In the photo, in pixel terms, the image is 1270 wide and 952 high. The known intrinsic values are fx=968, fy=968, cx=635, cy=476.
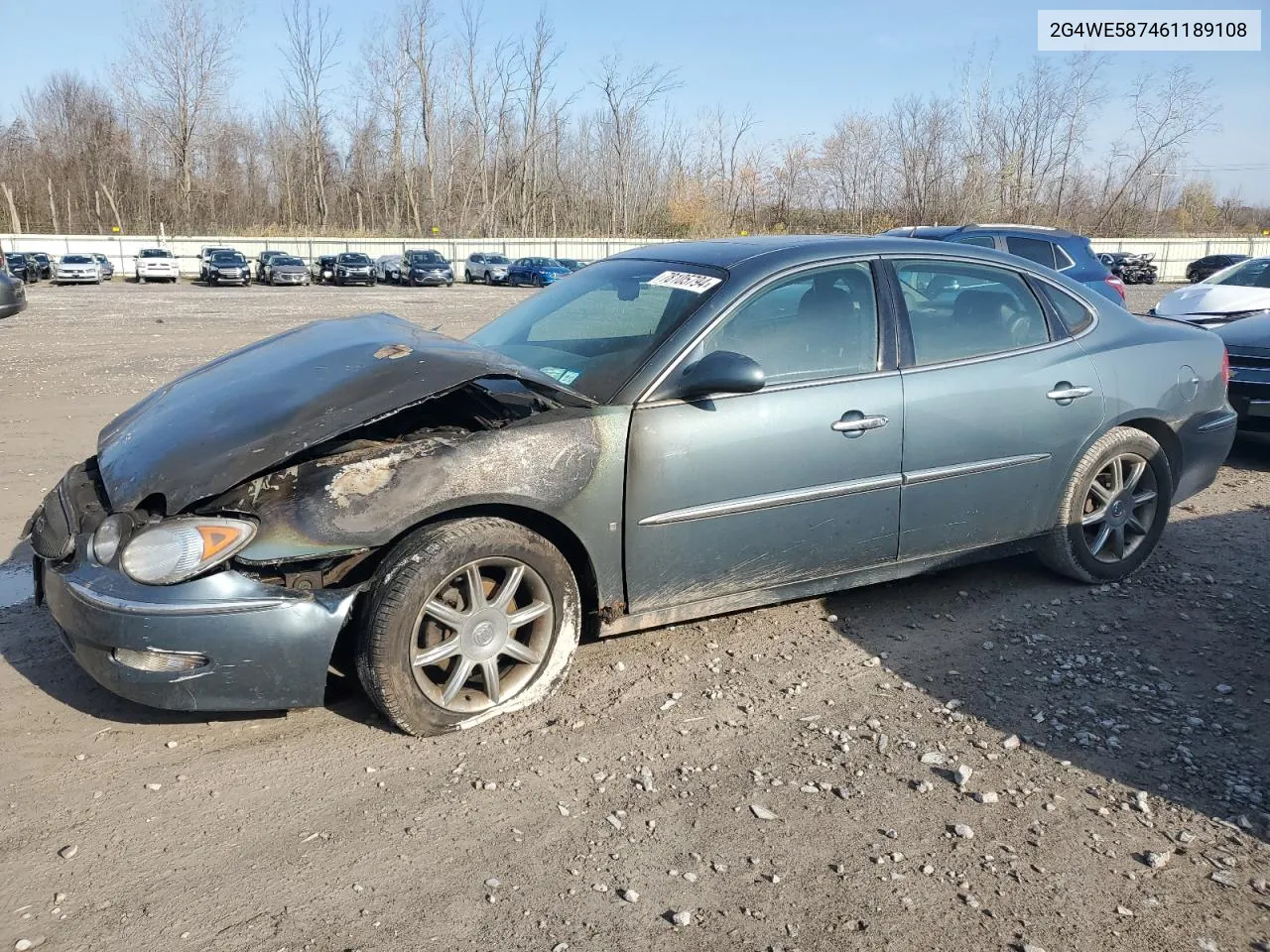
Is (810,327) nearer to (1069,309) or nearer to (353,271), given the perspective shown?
(1069,309)

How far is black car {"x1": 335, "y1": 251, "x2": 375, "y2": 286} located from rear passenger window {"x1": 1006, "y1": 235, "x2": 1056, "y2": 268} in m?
35.3

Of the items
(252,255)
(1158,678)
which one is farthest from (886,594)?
(252,255)

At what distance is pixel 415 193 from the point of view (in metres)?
69.8

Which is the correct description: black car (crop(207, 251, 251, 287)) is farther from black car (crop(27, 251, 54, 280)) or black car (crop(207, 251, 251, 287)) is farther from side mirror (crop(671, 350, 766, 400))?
side mirror (crop(671, 350, 766, 400))

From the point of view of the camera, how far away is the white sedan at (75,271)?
38281mm

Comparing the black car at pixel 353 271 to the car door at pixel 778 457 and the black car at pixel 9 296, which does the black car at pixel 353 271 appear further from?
the car door at pixel 778 457

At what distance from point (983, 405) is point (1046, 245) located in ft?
25.3

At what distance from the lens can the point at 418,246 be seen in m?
55.8

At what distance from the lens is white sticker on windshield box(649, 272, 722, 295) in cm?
387

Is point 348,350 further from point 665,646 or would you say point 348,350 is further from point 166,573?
point 665,646

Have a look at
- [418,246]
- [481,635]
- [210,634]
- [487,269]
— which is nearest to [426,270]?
[487,269]

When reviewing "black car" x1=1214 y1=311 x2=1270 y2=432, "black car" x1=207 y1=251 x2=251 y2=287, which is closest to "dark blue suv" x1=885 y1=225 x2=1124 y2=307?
"black car" x1=1214 y1=311 x2=1270 y2=432

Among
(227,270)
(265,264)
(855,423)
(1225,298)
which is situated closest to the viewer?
(855,423)

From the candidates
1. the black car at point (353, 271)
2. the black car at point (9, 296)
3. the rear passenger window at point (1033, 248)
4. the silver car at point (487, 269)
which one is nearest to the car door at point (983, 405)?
the rear passenger window at point (1033, 248)
